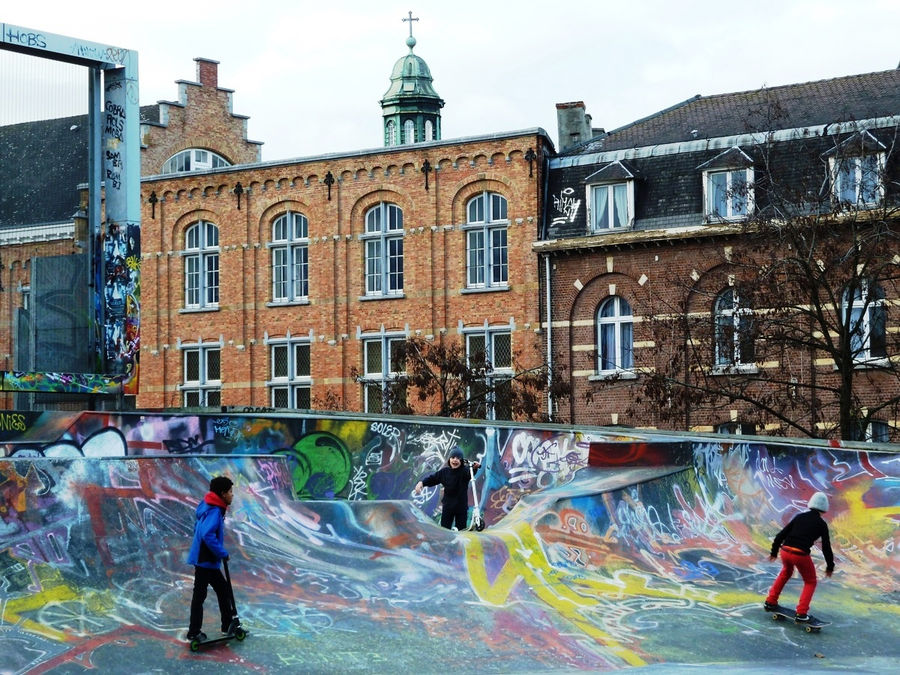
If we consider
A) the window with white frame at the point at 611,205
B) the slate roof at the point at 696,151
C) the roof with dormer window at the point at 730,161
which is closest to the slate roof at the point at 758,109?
the slate roof at the point at 696,151

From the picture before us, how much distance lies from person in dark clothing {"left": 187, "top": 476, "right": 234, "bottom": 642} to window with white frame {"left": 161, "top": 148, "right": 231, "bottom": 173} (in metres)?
33.9

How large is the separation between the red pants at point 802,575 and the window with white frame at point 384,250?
2239cm

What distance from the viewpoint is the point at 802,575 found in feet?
50.8

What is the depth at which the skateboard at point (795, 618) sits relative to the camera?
1527cm

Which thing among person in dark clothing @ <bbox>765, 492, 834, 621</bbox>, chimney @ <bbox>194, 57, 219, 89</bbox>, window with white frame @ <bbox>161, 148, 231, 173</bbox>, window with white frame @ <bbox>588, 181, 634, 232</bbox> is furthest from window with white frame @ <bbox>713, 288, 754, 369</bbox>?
chimney @ <bbox>194, 57, 219, 89</bbox>

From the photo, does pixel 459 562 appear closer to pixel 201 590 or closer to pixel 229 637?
pixel 229 637

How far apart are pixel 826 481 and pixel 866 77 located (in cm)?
1952

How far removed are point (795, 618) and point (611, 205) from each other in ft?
68.5

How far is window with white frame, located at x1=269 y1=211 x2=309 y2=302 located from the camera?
126ft

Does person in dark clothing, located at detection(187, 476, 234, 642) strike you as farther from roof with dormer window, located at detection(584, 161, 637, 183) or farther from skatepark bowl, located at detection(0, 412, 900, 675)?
roof with dormer window, located at detection(584, 161, 637, 183)

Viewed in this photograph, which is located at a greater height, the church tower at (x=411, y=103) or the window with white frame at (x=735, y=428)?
the church tower at (x=411, y=103)

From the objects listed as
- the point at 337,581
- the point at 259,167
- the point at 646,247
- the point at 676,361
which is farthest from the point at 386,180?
the point at 337,581

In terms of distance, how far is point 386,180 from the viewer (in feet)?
123

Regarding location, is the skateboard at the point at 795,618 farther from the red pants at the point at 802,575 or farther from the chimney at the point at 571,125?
the chimney at the point at 571,125
